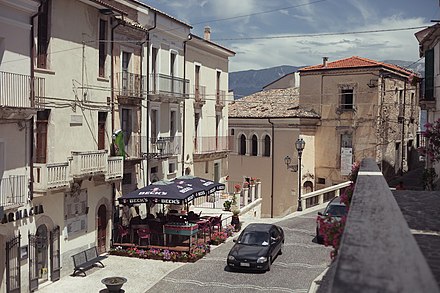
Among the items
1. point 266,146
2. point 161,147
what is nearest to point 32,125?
point 161,147

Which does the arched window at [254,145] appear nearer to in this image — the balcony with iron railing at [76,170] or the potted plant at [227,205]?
the potted plant at [227,205]

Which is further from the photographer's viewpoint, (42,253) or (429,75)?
(429,75)

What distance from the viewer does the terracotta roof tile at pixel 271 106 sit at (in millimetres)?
38719

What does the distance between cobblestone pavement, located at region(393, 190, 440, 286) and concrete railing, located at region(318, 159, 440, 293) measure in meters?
2.80

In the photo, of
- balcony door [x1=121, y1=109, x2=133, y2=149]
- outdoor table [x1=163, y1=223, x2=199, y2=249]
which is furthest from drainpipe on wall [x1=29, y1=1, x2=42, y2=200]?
balcony door [x1=121, y1=109, x2=133, y2=149]

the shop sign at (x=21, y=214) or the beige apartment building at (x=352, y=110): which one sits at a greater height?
the beige apartment building at (x=352, y=110)

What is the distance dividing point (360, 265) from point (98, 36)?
19847 mm

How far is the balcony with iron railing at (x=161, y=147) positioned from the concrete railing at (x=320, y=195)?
30.7 feet

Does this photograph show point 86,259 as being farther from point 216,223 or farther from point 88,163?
point 216,223

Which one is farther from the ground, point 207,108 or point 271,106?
point 271,106

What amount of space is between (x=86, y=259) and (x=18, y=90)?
276 inches

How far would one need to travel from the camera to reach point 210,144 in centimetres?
3450

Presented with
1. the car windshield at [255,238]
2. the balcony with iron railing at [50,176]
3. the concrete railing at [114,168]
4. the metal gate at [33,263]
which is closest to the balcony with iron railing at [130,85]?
the concrete railing at [114,168]

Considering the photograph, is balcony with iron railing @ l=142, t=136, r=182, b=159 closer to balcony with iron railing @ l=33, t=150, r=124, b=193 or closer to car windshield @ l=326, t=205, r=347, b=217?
balcony with iron railing @ l=33, t=150, r=124, b=193
